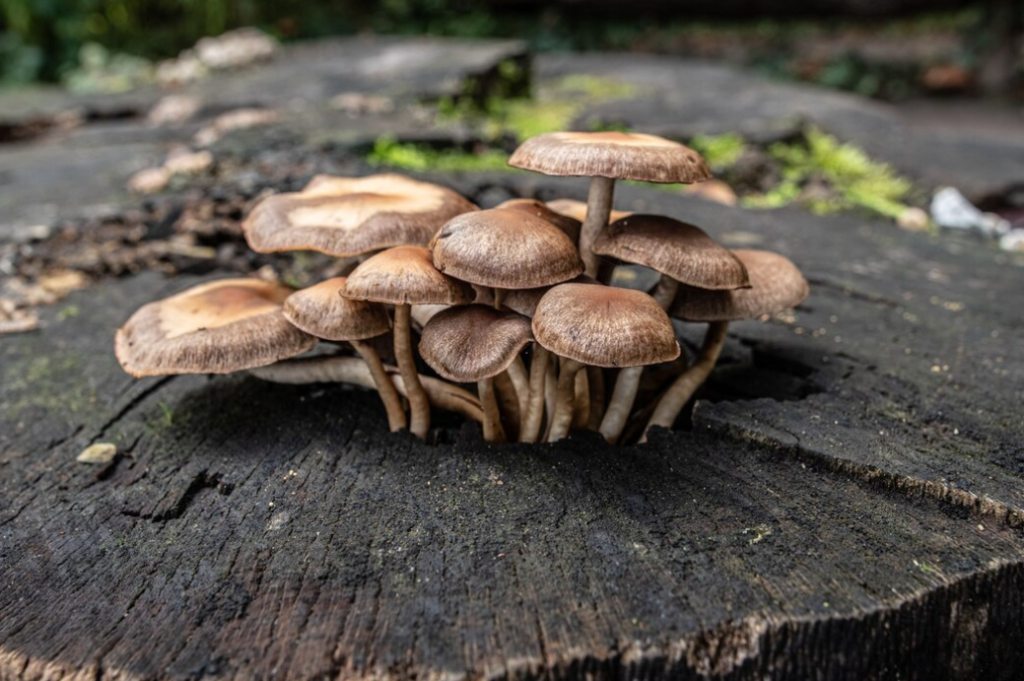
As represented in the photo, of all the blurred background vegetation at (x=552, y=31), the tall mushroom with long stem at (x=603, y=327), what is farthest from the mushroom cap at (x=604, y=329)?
the blurred background vegetation at (x=552, y=31)

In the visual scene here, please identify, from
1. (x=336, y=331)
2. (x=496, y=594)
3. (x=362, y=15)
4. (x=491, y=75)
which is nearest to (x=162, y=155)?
(x=491, y=75)

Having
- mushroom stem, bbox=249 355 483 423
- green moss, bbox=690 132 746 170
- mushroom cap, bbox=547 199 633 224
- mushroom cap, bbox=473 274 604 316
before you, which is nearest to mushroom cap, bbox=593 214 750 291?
mushroom cap, bbox=473 274 604 316

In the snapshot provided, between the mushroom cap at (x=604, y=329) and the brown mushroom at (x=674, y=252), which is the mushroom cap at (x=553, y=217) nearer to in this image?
the brown mushroom at (x=674, y=252)

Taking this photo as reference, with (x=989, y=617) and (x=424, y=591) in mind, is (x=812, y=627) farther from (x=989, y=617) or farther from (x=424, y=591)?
(x=424, y=591)

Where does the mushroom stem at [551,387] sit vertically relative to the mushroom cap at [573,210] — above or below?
below

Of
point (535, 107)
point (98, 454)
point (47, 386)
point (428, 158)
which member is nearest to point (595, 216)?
point (98, 454)

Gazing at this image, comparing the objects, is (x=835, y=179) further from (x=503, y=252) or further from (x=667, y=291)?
(x=503, y=252)
